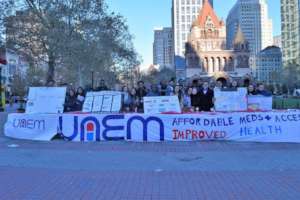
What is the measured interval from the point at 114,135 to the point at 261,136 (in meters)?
4.70

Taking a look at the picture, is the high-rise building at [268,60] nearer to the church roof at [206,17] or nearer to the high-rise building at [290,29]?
the high-rise building at [290,29]

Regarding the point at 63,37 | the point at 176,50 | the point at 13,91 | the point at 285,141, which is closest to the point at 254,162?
the point at 285,141

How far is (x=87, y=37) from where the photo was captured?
3753cm

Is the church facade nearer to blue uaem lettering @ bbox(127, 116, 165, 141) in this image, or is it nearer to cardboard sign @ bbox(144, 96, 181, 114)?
cardboard sign @ bbox(144, 96, 181, 114)

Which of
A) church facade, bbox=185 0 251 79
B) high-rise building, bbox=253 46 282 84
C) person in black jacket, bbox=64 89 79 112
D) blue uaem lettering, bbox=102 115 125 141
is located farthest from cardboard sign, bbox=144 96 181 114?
high-rise building, bbox=253 46 282 84

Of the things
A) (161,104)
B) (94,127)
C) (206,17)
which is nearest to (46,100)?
(94,127)

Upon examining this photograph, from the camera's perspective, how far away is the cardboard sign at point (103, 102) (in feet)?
58.7

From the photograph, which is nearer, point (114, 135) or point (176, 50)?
point (114, 135)

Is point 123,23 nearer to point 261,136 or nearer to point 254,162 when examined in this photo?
point 261,136

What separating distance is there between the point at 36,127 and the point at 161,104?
4319 mm

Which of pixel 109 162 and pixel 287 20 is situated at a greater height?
pixel 287 20

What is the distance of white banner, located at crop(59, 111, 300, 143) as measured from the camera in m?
15.8

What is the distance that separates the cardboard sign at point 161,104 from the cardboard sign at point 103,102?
138 centimetres

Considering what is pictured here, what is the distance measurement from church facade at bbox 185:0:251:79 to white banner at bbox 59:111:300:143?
431ft
